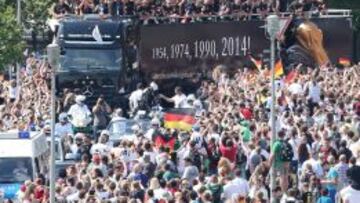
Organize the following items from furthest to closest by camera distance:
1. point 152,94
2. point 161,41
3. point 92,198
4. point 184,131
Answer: point 161,41 < point 152,94 < point 184,131 < point 92,198

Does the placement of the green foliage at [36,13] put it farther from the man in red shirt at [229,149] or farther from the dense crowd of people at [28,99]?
the man in red shirt at [229,149]

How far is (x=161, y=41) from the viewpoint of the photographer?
5944 centimetres

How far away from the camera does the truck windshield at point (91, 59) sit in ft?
181

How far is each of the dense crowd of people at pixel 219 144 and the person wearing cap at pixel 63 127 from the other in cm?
4

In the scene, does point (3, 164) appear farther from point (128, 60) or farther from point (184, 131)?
point (128, 60)

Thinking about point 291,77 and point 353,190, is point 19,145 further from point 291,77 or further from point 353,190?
point 291,77

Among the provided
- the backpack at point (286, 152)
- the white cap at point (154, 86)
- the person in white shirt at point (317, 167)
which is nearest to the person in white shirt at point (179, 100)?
the white cap at point (154, 86)

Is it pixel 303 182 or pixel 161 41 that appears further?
pixel 161 41

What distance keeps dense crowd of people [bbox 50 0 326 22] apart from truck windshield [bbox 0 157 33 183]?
Result: 1910 centimetres

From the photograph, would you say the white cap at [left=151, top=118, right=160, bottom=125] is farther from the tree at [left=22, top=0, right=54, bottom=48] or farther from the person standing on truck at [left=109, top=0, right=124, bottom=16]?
the tree at [left=22, top=0, right=54, bottom=48]

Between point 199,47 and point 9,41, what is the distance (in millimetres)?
5433

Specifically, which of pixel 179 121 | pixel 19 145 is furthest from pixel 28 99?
pixel 19 145

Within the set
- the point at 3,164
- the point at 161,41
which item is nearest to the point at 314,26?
the point at 161,41

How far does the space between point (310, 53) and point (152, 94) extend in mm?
7910
